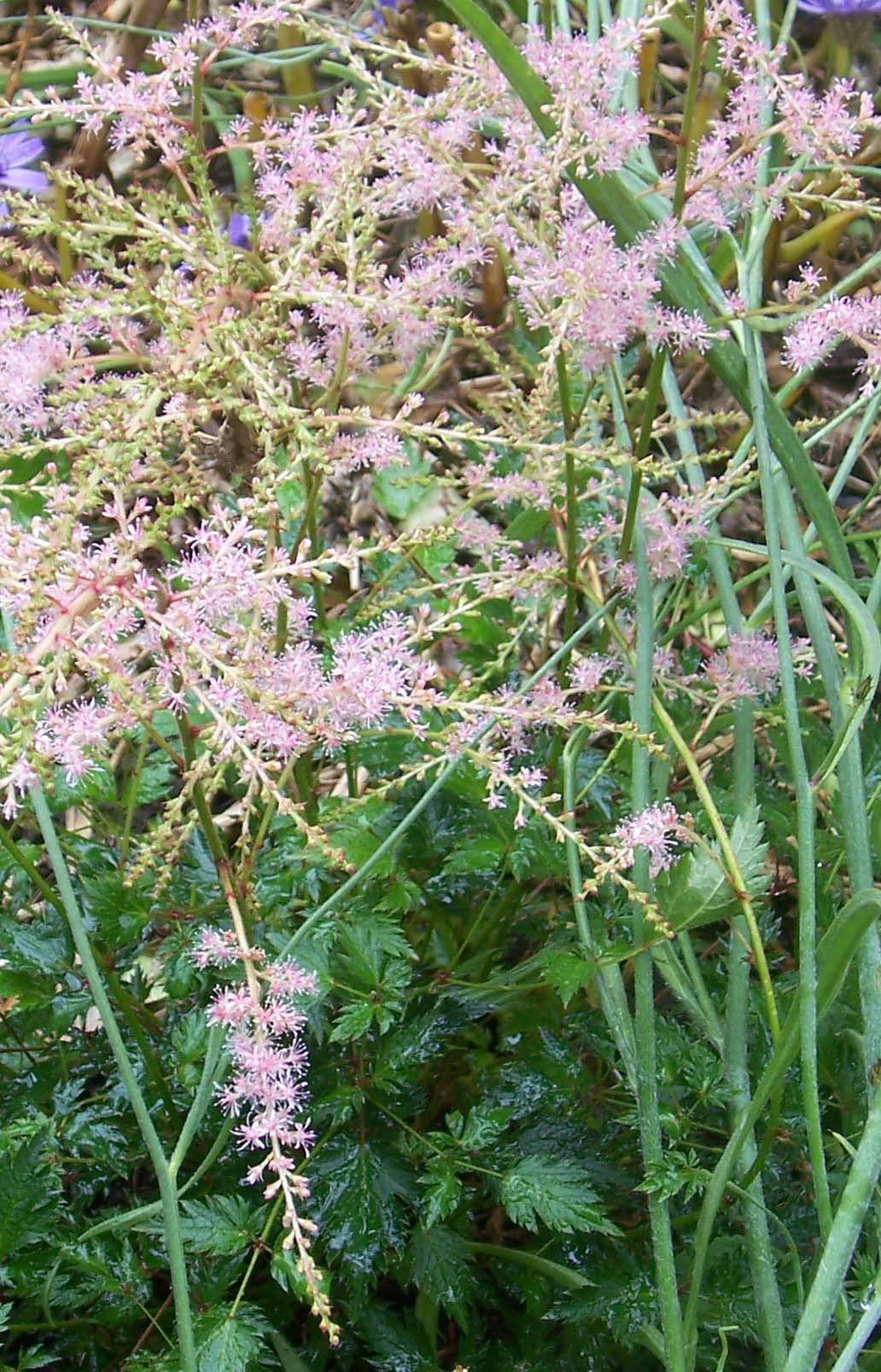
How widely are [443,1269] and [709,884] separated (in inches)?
11.6

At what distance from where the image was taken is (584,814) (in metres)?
1.02

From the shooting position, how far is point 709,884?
76 centimetres

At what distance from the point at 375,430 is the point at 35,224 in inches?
8.5

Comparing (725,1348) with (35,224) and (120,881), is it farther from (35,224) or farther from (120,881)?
(35,224)

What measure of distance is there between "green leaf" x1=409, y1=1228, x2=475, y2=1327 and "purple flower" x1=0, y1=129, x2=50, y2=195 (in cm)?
128

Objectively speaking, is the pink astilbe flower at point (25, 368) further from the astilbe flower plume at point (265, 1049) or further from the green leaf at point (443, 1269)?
the green leaf at point (443, 1269)

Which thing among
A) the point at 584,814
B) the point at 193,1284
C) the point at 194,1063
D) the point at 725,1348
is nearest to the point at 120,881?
the point at 194,1063

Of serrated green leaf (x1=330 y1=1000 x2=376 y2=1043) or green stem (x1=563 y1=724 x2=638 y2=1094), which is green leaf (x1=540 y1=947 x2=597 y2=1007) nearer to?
green stem (x1=563 y1=724 x2=638 y2=1094)

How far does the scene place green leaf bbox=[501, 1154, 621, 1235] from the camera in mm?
764

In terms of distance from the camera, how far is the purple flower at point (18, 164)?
1.52 metres

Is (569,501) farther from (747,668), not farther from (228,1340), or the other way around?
(228,1340)

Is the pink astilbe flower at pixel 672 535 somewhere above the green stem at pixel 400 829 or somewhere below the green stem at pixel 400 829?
above

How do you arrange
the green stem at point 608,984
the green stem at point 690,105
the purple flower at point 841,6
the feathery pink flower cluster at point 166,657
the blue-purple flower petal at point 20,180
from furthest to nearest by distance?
the blue-purple flower petal at point 20,180 < the purple flower at point 841,6 < the green stem at point 608,984 < the green stem at point 690,105 < the feathery pink flower cluster at point 166,657

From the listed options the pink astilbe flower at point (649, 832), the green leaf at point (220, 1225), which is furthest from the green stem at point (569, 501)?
the green leaf at point (220, 1225)
